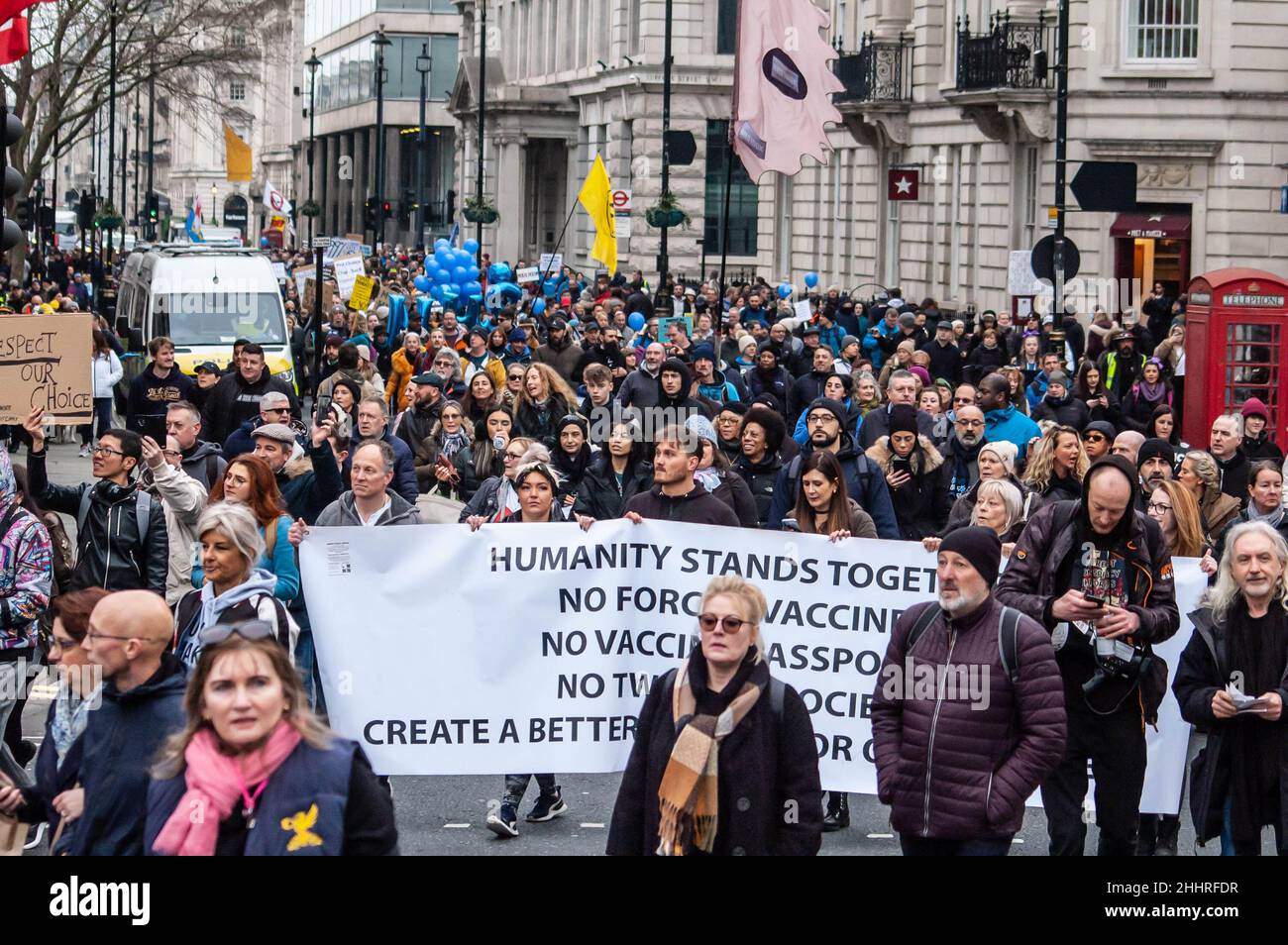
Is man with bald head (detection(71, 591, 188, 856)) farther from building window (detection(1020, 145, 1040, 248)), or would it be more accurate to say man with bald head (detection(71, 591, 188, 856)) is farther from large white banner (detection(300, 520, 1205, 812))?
building window (detection(1020, 145, 1040, 248))

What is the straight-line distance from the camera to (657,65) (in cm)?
5909

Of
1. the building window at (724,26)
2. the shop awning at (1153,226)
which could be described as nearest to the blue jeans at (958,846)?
the shop awning at (1153,226)

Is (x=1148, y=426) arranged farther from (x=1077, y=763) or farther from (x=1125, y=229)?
(x=1125, y=229)

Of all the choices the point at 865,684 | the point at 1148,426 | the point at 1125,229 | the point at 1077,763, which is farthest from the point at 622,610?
the point at 1125,229

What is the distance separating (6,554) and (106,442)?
4.17ft

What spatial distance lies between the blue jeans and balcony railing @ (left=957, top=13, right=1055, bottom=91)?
28.7 metres

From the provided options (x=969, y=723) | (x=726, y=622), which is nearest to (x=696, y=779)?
(x=726, y=622)

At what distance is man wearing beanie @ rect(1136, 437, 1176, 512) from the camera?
12.1 m

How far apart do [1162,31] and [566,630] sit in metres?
27.0

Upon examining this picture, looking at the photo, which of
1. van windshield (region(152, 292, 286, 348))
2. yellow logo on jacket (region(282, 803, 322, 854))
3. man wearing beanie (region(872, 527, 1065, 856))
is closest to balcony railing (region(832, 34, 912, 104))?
van windshield (region(152, 292, 286, 348))

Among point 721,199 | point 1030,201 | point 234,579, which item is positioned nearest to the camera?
point 234,579

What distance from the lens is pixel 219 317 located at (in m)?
25.6

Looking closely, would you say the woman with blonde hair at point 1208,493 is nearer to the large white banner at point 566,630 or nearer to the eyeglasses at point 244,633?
the large white banner at point 566,630

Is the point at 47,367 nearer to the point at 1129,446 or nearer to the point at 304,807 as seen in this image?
the point at 1129,446
